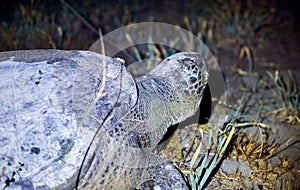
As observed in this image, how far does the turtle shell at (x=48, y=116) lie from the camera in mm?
1324

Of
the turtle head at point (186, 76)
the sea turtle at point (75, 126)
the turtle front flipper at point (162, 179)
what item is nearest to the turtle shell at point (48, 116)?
the sea turtle at point (75, 126)

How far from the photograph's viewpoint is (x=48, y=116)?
1.38 m

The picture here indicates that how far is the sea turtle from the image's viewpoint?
133 cm

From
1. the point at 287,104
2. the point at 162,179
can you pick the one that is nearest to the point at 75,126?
the point at 162,179

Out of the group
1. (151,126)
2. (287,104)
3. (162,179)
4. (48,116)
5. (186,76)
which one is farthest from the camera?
(287,104)

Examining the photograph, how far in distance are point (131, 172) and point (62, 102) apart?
0.38 metres

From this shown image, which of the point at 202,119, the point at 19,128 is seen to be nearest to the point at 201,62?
the point at 202,119

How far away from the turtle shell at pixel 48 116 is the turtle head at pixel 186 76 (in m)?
0.46

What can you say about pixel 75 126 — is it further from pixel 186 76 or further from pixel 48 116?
pixel 186 76

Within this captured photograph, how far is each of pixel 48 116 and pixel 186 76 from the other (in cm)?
84

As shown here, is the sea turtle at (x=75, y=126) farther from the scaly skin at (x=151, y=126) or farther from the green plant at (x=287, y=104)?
the green plant at (x=287, y=104)

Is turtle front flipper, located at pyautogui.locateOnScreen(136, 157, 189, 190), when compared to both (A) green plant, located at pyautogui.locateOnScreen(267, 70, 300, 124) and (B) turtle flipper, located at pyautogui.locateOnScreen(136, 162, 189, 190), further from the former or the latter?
(A) green plant, located at pyautogui.locateOnScreen(267, 70, 300, 124)

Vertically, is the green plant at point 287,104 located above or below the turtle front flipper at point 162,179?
above

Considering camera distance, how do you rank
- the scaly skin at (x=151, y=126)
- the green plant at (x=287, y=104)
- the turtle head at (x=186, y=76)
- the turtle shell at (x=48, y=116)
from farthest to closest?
the green plant at (x=287, y=104) < the turtle head at (x=186, y=76) < the scaly skin at (x=151, y=126) < the turtle shell at (x=48, y=116)
